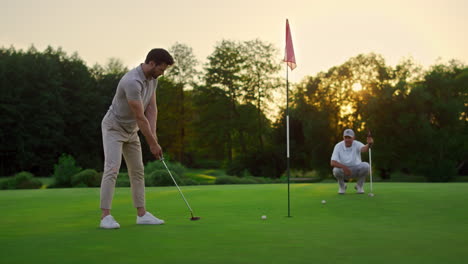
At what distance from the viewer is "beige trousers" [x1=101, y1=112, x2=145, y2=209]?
648 centimetres

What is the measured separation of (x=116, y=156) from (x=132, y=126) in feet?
1.37

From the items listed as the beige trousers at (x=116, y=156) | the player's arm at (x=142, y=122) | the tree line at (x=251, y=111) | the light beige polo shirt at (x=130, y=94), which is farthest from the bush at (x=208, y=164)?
the player's arm at (x=142, y=122)

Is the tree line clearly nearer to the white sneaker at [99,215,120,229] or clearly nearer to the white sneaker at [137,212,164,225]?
the white sneaker at [137,212,164,225]

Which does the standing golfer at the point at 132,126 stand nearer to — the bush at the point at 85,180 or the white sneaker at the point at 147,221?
the white sneaker at the point at 147,221

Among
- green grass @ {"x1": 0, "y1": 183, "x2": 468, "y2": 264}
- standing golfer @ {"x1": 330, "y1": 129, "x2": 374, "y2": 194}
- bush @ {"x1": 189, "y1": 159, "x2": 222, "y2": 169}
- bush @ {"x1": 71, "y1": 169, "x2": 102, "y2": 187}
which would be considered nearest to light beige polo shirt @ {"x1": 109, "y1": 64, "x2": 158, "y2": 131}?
green grass @ {"x1": 0, "y1": 183, "x2": 468, "y2": 264}

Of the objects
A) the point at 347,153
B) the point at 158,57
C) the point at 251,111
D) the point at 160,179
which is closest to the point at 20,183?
the point at 160,179

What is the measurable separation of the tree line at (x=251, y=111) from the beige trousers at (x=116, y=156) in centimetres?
3756

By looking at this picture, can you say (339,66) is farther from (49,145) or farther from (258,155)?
(49,145)

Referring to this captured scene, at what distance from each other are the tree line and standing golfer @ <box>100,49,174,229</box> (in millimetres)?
37571

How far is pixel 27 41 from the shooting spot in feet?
171

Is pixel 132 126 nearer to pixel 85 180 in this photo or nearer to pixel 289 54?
pixel 289 54

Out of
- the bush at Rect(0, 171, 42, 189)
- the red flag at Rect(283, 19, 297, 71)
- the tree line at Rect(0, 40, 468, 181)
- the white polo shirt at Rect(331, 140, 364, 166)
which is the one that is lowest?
the bush at Rect(0, 171, 42, 189)

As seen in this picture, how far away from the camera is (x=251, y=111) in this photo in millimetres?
51375

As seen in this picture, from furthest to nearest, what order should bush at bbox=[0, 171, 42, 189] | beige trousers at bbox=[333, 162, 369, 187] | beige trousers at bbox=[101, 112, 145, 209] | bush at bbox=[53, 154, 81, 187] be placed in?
bush at bbox=[53, 154, 81, 187], bush at bbox=[0, 171, 42, 189], beige trousers at bbox=[333, 162, 369, 187], beige trousers at bbox=[101, 112, 145, 209]
